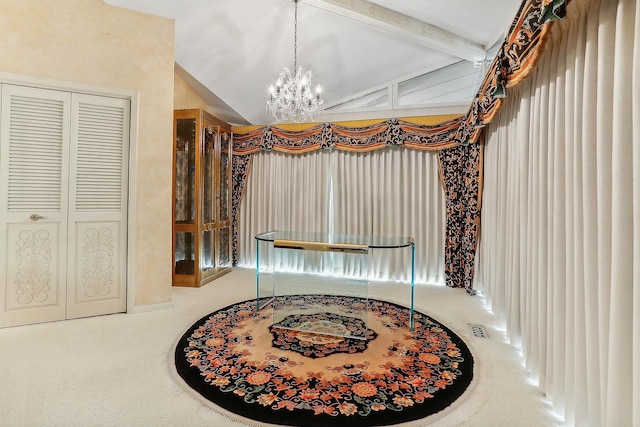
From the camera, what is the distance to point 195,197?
4.41 metres

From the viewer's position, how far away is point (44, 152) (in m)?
3.04

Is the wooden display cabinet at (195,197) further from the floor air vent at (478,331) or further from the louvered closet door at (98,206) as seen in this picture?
the floor air vent at (478,331)

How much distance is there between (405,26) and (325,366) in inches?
144

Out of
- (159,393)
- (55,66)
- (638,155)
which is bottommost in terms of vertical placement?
(159,393)

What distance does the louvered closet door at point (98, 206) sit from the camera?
3.14 meters

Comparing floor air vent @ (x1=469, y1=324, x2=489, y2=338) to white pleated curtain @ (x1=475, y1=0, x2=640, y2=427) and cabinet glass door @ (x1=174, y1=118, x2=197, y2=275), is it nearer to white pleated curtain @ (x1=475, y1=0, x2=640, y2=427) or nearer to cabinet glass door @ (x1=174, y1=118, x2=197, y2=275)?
white pleated curtain @ (x1=475, y1=0, x2=640, y2=427)

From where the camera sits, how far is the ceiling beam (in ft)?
11.0

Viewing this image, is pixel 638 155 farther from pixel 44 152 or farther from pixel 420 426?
pixel 44 152

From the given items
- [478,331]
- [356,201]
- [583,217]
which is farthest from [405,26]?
[478,331]

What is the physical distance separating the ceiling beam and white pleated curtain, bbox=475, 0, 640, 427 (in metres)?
1.62

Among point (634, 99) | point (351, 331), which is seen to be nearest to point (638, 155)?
point (634, 99)

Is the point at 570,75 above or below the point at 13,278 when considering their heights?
above

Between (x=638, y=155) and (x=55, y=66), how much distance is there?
4.31 meters

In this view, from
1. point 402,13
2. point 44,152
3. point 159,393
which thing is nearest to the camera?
point 159,393
